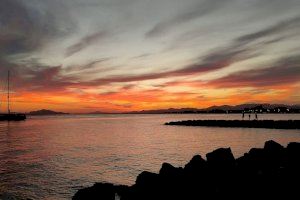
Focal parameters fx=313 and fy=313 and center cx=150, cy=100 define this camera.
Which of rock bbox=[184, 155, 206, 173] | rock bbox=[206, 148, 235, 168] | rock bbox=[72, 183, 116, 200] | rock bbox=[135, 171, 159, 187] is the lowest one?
rock bbox=[72, 183, 116, 200]

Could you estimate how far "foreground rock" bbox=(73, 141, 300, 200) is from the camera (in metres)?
12.5

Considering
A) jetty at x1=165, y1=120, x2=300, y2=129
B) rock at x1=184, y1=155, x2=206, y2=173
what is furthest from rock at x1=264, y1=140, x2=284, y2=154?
jetty at x1=165, y1=120, x2=300, y2=129

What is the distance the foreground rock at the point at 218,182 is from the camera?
12492 mm

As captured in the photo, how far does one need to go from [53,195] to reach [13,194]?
8.37 feet

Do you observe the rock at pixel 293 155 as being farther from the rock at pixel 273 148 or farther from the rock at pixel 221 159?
the rock at pixel 221 159

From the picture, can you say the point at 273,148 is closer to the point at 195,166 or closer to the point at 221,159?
the point at 221,159

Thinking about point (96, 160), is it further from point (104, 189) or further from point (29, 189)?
point (104, 189)

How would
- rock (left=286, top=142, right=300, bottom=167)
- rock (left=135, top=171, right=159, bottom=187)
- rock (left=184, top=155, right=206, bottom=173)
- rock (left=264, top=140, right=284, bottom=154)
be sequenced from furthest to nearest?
rock (left=264, top=140, right=284, bottom=154)
rock (left=286, top=142, right=300, bottom=167)
rock (left=184, top=155, right=206, bottom=173)
rock (left=135, top=171, right=159, bottom=187)

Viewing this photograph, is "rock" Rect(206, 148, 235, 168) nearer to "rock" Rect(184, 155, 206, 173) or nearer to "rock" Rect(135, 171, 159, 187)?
"rock" Rect(184, 155, 206, 173)

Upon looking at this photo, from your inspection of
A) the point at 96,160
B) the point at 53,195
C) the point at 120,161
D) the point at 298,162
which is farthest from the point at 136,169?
the point at 298,162

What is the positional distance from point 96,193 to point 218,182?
216 inches

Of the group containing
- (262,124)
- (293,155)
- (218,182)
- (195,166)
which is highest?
(293,155)

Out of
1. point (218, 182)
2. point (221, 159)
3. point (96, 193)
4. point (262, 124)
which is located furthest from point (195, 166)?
point (262, 124)

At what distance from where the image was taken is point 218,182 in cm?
1420
